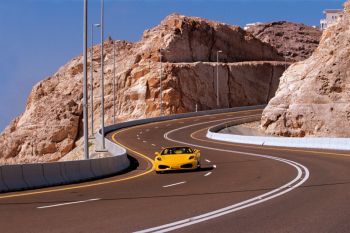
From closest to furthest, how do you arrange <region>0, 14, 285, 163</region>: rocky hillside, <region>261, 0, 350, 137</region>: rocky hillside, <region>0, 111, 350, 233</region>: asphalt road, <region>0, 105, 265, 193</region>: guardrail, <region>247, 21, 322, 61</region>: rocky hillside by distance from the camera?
<region>0, 111, 350, 233</region>: asphalt road → <region>0, 105, 265, 193</region>: guardrail → <region>261, 0, 350, 137</region>: rocky hillside → <region>0, 14, 285, 163</region>: rocky hillside → <region>247, 21, 322, 61</region>: rocky hillside

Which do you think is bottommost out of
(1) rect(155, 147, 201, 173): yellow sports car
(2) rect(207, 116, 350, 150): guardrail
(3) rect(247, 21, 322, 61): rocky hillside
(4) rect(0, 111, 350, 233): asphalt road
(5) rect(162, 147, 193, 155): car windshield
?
(2) rect(207, 116, 350, 150): guardrail

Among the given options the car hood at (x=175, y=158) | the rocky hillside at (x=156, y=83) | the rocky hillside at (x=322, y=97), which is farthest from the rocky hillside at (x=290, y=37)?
the car hood at (x=175, y=158)

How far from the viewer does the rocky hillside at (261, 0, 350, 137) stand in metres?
60.5

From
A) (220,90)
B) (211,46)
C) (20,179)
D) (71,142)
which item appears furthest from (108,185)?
(211,46)

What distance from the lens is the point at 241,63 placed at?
12112 centimetres

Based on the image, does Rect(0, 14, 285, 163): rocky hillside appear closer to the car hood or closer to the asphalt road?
the car hood

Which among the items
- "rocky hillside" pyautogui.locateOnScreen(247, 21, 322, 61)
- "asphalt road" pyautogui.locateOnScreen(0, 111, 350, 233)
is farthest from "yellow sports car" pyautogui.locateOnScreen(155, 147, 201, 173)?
"rocky hillside" pyautogui.locateOnScreen(247, 21, 322, 61)

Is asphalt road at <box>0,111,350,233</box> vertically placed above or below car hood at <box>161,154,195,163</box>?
above

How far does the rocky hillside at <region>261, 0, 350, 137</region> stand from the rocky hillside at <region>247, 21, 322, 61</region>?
87.6 metres

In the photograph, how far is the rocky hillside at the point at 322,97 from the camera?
60.5 m

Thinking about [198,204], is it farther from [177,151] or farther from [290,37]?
[290,37]

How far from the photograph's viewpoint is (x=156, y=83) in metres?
108

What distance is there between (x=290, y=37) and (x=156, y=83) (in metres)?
76.9

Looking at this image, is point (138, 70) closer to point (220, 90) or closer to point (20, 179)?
point (220, 90)
